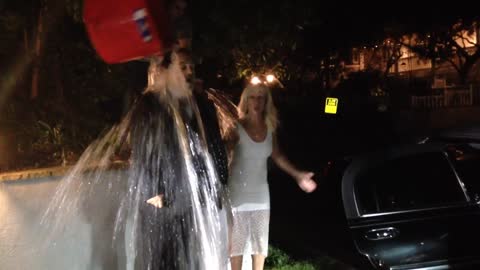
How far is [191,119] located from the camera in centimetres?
363

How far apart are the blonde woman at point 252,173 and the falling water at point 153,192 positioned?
0.14m

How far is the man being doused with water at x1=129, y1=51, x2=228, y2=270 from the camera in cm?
346

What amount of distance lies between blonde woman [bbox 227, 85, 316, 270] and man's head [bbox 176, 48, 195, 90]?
21.8 inches

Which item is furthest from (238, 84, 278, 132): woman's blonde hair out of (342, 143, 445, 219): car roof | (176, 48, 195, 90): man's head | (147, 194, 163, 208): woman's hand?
(147, 194, 163, 208): woman's hand

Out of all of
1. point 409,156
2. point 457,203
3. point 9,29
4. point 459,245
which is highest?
point 9,29

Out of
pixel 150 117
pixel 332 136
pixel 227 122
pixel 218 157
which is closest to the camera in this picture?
pixel 150 117

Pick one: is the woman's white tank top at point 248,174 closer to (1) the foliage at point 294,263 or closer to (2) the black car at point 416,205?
(2) the black car at point 416,205

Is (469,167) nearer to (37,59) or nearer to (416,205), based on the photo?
(416,205)

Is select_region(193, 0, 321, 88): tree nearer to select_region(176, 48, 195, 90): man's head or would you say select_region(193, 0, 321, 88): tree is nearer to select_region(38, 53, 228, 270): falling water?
select_region(176, 48, 195, 90): man's head

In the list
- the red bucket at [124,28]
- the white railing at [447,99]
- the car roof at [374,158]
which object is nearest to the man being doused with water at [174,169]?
the red bucket at [124,28]

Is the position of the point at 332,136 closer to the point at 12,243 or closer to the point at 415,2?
the point at 415,2

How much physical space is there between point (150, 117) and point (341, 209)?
71.0 inches

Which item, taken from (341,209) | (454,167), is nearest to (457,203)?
(454,167)

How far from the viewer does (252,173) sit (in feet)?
13.2
